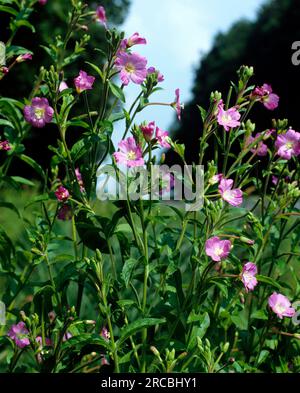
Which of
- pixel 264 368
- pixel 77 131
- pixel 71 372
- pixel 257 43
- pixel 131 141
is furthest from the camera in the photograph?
pixel 257 43

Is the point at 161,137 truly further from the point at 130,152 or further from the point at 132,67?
the point at 132,67

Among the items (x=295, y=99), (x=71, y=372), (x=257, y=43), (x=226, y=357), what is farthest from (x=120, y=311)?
(x=257, y=43)

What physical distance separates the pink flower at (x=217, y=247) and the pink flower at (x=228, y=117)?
30cm

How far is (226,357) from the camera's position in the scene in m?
2.05

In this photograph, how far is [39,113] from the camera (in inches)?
74.7

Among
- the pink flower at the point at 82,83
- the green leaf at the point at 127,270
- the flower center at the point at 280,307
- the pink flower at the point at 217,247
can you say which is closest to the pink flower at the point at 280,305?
the flower center at the point at 280,307

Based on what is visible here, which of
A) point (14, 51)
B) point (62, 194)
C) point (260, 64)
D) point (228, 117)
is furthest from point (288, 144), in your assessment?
point (260, 64)

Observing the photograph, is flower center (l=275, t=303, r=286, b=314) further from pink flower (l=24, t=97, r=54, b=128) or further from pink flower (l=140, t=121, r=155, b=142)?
pink flower (l=24, t=97, r=54, b=128)

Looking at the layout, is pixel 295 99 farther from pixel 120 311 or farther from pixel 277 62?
pixel 120 311

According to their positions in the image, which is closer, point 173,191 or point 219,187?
point 219,187

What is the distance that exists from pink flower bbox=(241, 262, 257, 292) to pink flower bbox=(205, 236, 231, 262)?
84mm

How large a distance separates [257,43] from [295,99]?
5.46m

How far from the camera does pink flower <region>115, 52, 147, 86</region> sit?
69.6 inches

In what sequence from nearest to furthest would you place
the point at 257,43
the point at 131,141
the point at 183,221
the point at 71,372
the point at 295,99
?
the point at 131,141
the point at 183,221
the point at 71,372
the point at 295,99
the point at 257,43
